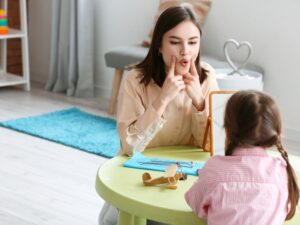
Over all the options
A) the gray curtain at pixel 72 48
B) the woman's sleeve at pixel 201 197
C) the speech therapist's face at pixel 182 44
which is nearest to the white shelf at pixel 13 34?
the gray curtain at pixel 72 48

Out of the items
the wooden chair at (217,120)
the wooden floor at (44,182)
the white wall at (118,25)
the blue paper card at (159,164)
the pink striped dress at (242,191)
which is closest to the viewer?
the pink striped dress at (242,191)

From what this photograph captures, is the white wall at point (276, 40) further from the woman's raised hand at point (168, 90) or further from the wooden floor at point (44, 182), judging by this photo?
→ the woman's raised hand at point (168, 90)

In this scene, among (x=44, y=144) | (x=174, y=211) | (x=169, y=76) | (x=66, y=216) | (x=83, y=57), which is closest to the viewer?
→ (x=174, y=211)

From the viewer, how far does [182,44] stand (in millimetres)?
1883

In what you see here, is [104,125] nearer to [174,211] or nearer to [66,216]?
[66,216]

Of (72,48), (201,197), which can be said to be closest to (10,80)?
(72,48)

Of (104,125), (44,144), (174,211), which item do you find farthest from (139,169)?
(104,125)

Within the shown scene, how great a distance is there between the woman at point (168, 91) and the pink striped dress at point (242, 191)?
1.41ft

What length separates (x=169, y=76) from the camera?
187 centimetres

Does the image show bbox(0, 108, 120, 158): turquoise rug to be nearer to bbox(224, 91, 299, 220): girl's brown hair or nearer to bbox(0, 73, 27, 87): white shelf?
bbox(0, 73, 27, 87): white shelf

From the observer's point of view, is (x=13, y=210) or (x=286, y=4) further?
(x=286, y=4)

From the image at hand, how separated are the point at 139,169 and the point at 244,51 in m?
2.49

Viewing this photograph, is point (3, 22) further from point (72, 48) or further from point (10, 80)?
point (72, 48)

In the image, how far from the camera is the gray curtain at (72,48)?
4.69 meters
